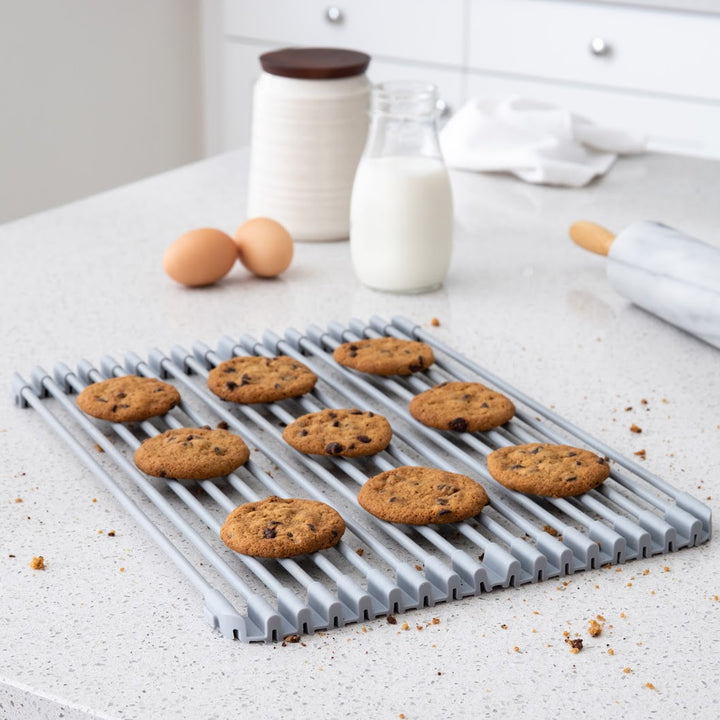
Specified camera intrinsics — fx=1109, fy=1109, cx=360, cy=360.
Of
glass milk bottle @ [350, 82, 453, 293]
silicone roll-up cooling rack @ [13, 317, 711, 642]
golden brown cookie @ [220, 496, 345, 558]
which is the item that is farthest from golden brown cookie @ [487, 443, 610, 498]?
glass milk bottle @ [350, 82, 453, 293]

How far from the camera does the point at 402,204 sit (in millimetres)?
1349

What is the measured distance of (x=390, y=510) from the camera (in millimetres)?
851

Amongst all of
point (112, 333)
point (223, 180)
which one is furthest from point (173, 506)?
point (223, 180)

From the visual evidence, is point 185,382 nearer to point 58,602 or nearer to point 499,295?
point 58,602

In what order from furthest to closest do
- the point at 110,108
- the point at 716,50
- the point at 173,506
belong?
the point at 110,108, the point at 716,50, the point at 173,506

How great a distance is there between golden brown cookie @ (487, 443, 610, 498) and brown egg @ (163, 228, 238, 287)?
58 cm

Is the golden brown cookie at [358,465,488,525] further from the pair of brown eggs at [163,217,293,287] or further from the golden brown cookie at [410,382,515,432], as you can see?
the pair of brown eggs at [163,217,293,287]

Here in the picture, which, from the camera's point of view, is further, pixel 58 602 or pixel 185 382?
pixel 185 382

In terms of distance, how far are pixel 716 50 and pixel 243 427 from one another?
228 centimetres

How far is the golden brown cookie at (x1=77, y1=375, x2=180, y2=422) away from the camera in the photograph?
1.01 metres

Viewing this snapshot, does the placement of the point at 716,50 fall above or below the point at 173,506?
above

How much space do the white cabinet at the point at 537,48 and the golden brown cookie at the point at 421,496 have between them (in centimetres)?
231

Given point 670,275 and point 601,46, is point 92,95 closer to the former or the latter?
point 601,46

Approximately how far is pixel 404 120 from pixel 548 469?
0.58 m
